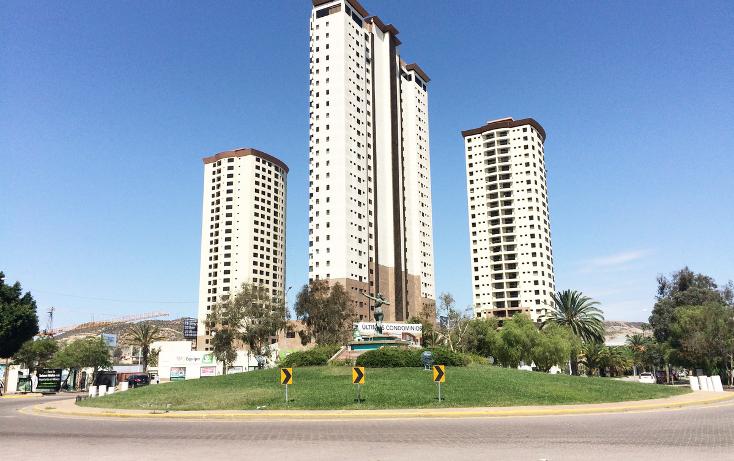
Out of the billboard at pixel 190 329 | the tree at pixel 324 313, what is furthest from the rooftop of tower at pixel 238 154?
the tree at pixel 324 313

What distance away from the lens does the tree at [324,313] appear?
8362cm

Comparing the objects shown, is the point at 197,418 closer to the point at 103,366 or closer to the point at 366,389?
the point at 366,389

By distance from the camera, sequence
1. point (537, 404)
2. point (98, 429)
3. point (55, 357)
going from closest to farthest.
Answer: point (98, 429) < point (537, 404) < point (55, 357)

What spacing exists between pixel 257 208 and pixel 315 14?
62.0m

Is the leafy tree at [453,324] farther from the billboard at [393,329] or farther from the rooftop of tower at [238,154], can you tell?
the rooftop of tower at [238,154]

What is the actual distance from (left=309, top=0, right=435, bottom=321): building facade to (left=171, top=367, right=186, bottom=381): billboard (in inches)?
1215

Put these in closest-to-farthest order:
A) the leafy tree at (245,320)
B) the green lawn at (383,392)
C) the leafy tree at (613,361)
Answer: the green lawn at (383,392)
the leafy tree at (245,320)
the leafy tree at (613,361)

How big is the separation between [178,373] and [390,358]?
3082 inches

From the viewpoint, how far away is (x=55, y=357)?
312 ft

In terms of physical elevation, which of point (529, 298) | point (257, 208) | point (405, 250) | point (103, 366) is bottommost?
point (103, 366)

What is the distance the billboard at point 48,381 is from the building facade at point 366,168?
4934cm

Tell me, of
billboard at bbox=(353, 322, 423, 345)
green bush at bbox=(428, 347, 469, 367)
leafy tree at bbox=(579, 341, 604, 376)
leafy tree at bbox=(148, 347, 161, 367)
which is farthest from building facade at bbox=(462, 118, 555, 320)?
green bush at bbox=(428, 347, 469, 367)

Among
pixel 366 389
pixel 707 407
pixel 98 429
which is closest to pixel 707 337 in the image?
pixel 707 407

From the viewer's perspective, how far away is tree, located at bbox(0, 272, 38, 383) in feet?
209
